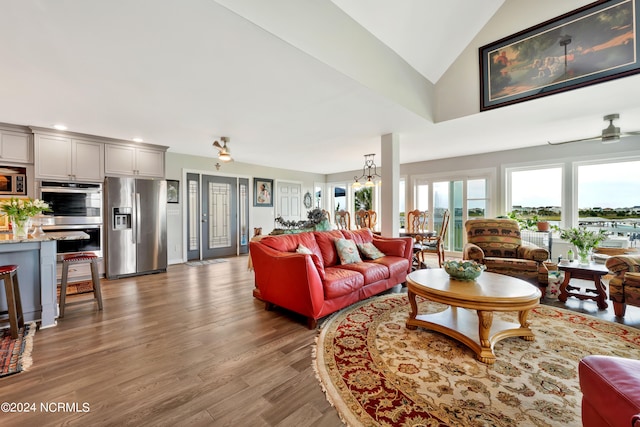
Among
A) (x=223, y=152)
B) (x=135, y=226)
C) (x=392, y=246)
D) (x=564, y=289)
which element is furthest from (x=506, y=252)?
(x=135, y=226)

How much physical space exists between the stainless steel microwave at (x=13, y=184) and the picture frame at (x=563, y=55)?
6602mm

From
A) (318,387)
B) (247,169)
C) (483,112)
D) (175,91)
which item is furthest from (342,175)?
(318,387)

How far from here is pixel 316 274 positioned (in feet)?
8.41

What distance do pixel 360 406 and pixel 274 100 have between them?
299 centimetres

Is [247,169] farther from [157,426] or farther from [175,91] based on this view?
[157,426]

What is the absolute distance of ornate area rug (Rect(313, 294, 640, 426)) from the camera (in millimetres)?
1432

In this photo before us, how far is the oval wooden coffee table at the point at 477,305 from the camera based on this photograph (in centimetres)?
195

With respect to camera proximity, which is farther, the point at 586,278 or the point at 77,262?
the point at 586,278

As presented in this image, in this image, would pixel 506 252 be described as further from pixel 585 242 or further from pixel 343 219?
pixel 343 219

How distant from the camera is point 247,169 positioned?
22.9ft

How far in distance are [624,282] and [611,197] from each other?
118 inches

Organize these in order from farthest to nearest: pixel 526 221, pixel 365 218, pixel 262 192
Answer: pixel 262 192
pixel 365 218
pixel 526 221

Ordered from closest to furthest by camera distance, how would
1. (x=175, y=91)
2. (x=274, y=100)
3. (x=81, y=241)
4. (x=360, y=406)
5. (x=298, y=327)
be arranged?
(x=360, y=406)
(x=298, y=327)
(x=175, y=91)
(x=274, y=100)
(x=81, y=241)

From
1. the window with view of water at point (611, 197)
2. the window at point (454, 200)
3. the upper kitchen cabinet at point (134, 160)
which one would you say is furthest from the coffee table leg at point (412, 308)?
the upper kitchen cabinet at point (134, 160)
